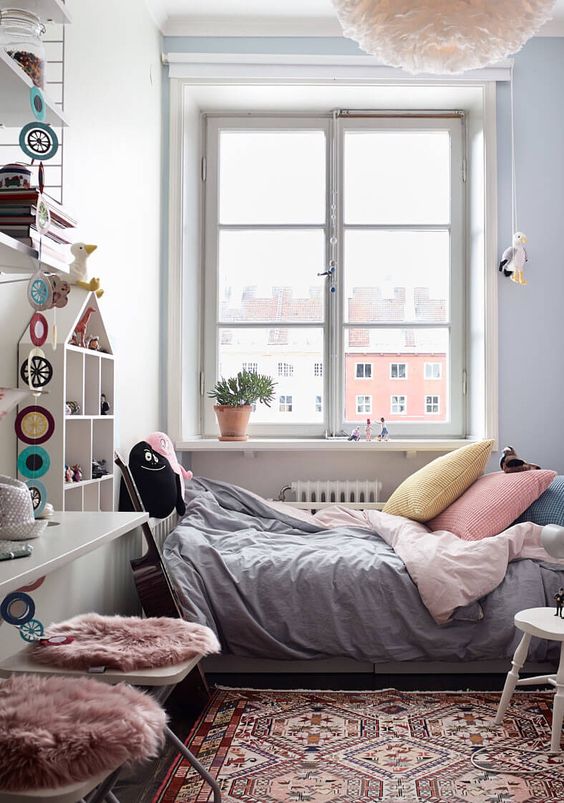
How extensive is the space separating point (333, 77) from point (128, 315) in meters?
1.68

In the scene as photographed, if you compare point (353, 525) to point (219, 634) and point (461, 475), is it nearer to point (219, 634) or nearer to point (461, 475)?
point (461, 475)

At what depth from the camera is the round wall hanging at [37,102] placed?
1.59m

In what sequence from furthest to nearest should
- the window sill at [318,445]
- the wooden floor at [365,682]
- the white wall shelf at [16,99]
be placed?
the window sill at [318,445] < the wooden floor at [365,682] < the white wall shelf at [16,99]

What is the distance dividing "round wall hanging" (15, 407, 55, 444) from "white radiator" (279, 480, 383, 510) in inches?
81.2

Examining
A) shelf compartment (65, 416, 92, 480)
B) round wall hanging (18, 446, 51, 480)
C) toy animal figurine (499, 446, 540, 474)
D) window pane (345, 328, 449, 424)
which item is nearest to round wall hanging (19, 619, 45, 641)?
round wall hanging (18, 446, 51, 480)

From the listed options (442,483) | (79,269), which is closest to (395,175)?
(442,483)

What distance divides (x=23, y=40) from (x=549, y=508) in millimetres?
2391

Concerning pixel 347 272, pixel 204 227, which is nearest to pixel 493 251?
pixel 347 272

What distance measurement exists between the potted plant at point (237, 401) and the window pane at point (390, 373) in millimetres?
533

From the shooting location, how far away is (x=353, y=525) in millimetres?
3535

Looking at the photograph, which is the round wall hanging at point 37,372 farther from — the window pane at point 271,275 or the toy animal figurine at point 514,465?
the window pane at point 271,275

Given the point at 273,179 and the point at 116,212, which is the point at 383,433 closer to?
the point at 273,179

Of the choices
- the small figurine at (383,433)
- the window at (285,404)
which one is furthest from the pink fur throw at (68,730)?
the window at (285,404)

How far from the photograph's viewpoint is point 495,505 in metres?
3.07
